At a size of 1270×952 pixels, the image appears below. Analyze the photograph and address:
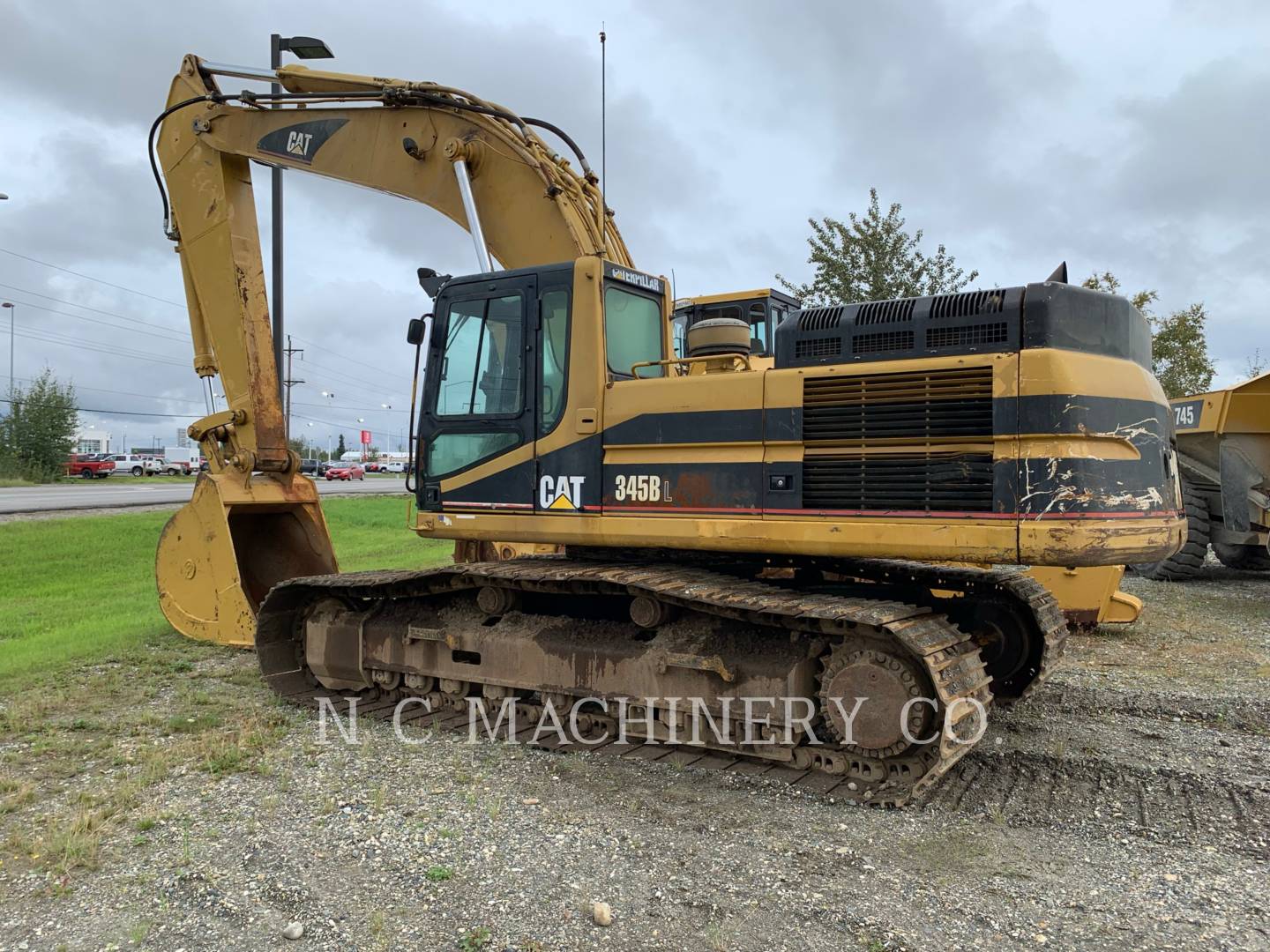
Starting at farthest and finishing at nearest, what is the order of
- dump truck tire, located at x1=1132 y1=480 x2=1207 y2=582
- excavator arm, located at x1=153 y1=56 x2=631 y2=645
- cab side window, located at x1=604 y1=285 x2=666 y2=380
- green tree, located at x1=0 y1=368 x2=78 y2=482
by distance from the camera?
green tree, located at x1=0 y1=368 x2=78 y2=482
dump truck tire, located at x1=1132 y1=480 x2=1207 y2=582
excavator arm, located at x1=153 y1=56 x2=631 y2=645
cab side window, located at x1=604 y1=285 x2=666 y2=380

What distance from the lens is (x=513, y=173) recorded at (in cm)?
709

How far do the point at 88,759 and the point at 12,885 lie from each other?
1.68 metres

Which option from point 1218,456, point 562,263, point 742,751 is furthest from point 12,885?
point 1218,456

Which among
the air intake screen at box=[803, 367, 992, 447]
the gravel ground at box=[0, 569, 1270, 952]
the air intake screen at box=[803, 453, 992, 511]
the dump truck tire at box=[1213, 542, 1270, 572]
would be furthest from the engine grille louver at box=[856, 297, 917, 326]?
the dump truck tire at box=[1213, 542, 1270, 572]

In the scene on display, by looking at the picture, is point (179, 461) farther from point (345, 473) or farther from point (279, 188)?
point (279, 188)

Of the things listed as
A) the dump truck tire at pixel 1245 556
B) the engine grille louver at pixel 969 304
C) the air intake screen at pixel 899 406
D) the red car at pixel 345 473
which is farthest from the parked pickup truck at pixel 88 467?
the engine grille louver at pixel 969 304

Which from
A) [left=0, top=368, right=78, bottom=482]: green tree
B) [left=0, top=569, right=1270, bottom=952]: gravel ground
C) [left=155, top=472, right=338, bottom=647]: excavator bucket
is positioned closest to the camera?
[left=0, top=569, right=1270, bottom=952]: gravel ground

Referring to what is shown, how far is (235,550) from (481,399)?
10.8ft

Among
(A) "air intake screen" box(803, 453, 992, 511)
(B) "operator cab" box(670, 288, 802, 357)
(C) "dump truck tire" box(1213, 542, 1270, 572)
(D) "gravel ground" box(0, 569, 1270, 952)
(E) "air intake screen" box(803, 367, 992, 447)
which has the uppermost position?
(B) "operator cab" box(670, 288, 802, 357)

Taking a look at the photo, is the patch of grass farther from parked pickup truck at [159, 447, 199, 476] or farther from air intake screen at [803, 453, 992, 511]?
parked pickup truck at [159, 447, 199, 476]

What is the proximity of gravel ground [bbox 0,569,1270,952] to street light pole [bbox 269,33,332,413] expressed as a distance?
4093 mm

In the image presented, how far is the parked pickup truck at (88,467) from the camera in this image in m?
48.6

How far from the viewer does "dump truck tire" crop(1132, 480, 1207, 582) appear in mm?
13062

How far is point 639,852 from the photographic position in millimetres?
4109
